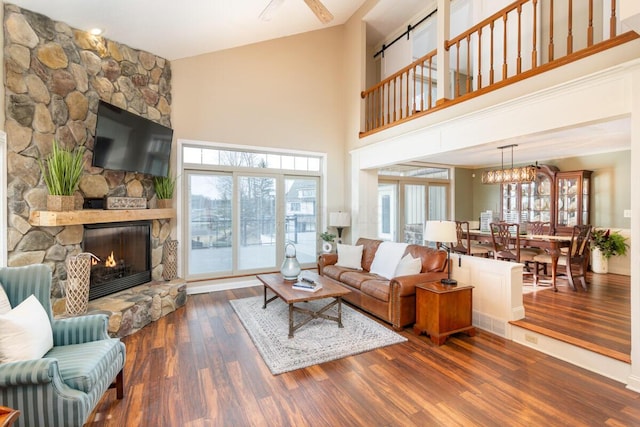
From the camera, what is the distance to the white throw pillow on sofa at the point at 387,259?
172 inches

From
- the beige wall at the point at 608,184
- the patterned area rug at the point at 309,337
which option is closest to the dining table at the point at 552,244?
the beige wall at the point at 608,184

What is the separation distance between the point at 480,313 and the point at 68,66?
5.61 m

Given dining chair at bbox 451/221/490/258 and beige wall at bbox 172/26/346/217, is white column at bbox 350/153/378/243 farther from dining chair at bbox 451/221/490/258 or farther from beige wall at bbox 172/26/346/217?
dining chair at bbox 451/221/490/258

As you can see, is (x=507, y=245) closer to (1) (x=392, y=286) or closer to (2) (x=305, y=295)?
(1) (x=392, y=286)

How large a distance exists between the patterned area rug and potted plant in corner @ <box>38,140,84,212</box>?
2.37 m

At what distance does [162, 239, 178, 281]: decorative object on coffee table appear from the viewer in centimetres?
473

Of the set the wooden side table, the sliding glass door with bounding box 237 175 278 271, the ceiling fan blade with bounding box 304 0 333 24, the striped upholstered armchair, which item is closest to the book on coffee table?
the wooden side table

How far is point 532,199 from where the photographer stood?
7035mm

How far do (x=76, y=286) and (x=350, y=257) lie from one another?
354cm

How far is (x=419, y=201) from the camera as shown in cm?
746

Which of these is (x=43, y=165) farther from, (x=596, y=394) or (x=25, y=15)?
(x=596, y=394)

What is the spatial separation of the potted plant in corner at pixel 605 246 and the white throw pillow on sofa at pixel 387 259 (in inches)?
168

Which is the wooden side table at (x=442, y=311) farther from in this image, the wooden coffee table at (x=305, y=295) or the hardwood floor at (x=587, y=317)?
the wooden coffee table at (x=305, y=295)

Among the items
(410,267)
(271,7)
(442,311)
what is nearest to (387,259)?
(410,267)
